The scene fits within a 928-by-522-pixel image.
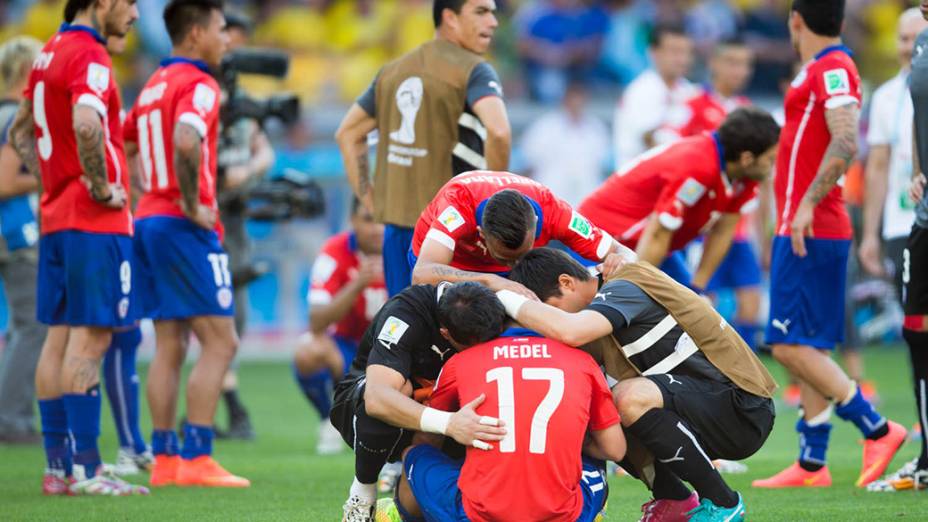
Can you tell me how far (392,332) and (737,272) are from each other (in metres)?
5.77

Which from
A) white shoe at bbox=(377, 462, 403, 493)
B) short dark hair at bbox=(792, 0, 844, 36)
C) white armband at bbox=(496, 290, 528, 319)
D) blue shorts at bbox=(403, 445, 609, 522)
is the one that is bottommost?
white shoe at bbox=(377, 462, 403, 493)

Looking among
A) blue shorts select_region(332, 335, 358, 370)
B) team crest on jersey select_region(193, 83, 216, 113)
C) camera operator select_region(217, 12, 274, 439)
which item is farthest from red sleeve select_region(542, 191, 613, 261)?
camera operator select_region(217, 12, 274, 439)

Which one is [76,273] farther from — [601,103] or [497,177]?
[601,103]

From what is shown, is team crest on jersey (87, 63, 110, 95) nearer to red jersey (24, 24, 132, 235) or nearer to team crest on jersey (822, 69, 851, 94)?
red jersey (24, 24, 132, 235)

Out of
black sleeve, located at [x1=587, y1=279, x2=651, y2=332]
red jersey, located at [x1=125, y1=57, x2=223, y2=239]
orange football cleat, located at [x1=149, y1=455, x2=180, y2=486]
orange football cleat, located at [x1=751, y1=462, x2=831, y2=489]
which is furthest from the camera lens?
red jersey, located at [x1=125, y1=57, x2=223, y2=239]

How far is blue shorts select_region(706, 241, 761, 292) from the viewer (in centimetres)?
1038

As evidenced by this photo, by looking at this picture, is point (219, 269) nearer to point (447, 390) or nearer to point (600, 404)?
point (447, 390)

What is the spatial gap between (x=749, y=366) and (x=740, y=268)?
198 inches

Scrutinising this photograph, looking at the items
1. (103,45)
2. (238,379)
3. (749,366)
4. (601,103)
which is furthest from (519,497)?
(601,103)

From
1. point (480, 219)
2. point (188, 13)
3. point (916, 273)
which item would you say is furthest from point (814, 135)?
point (188, 13)

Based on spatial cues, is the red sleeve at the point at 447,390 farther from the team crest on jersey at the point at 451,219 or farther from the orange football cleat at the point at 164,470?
the orange football cleat at the point at 164,470

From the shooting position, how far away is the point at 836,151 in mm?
6789

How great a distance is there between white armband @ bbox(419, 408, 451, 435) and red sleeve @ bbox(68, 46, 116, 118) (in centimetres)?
274

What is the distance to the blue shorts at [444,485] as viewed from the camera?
16.2 feet
